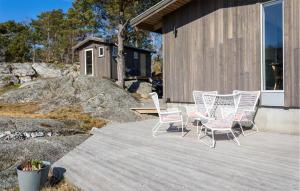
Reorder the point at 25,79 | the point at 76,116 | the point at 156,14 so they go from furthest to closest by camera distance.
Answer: the point at 25,79 < the point at 76,116 < the point at 156,14

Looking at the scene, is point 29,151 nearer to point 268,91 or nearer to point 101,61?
point 268,91

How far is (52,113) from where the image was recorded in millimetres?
11242

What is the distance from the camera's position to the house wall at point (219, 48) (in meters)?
6.59

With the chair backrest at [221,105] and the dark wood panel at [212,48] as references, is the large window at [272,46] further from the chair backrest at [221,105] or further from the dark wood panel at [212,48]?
the chair backrest at [221,105]

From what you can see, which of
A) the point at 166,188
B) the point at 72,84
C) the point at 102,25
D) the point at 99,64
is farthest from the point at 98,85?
the point at 102,25

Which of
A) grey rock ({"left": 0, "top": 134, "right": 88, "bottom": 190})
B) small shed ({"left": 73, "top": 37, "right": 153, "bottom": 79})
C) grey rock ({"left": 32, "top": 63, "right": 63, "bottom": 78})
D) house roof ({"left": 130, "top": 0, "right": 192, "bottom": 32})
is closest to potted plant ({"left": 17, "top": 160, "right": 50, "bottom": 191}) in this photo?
grey rock ({"left": 0, "top": 134, "right": 88, "bottom": 190})

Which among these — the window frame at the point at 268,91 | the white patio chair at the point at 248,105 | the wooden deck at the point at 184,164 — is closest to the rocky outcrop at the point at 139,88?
the white patio chair at the point at 248,105

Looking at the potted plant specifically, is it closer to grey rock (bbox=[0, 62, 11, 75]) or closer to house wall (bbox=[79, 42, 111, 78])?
house wall (bbox=[79, 42, 111, 78])

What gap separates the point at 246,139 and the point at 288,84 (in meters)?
1.46

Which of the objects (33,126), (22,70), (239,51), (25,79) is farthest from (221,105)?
(22,70)

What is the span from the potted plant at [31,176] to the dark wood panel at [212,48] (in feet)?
16.0

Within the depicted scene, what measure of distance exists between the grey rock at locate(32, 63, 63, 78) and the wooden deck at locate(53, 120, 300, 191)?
20233 mm

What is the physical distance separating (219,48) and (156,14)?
9.45 feet

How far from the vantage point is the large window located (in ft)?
22.5
